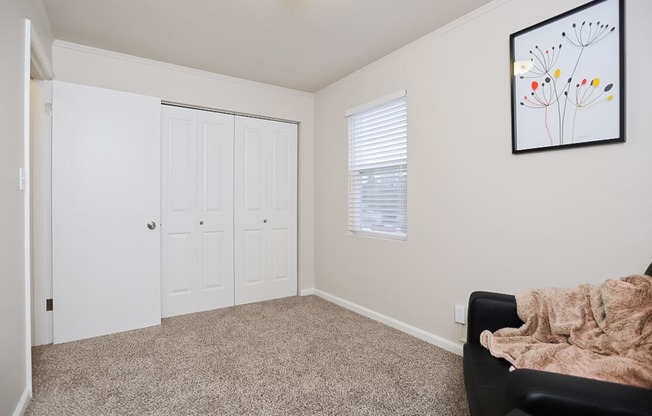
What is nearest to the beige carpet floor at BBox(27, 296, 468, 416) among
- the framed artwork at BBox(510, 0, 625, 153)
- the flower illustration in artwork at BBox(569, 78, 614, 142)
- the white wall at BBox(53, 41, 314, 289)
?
the white wall at BBox(53, 41, 314, 289)

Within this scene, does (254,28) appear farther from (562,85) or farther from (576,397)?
(576,397)

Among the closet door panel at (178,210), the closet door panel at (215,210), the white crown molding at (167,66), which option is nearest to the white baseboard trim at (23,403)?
the closet door panel at (178,210)

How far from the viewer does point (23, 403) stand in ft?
5.62

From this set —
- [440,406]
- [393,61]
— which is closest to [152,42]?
[393,61]

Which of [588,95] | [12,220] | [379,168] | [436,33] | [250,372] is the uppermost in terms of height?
[436,33]

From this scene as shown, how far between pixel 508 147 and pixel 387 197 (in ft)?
3.79

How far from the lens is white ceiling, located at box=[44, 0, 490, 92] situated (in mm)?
2221

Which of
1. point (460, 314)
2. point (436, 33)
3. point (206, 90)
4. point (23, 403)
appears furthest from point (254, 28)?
point (23, 403)

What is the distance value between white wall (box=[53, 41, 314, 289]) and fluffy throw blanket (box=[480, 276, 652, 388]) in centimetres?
263

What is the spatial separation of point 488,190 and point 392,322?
1420mm

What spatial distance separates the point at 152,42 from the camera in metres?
2.73

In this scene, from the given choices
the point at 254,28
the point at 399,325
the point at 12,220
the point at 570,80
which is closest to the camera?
the point at 12,220

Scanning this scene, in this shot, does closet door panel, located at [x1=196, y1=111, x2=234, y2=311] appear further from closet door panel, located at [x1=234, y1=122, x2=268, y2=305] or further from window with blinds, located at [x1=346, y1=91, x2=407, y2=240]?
window with blinds, located at [x1=346, y1=91, x2=407, y2=240]

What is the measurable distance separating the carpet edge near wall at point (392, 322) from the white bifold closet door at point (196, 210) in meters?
1.03
